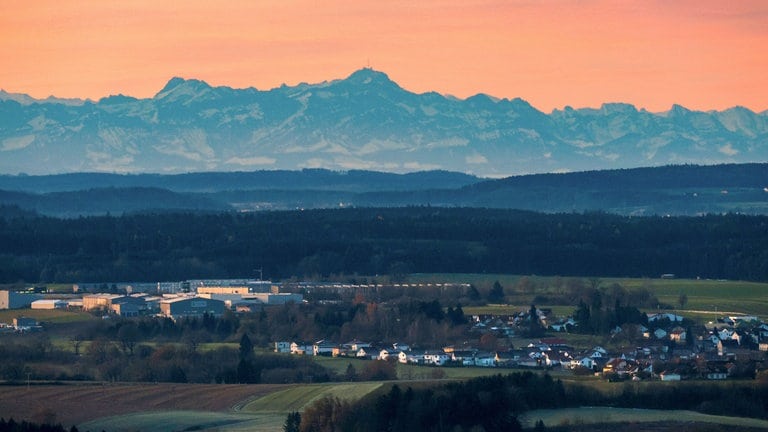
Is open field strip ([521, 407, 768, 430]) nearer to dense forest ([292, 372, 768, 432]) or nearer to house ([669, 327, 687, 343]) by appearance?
dense forest ([292, 372, 768, 432])

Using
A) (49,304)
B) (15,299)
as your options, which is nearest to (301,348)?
(49,304)

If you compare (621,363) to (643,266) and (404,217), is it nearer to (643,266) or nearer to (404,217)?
(643,266)

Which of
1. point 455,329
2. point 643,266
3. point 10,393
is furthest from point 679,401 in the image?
point 643,266

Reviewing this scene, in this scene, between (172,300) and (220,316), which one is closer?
(220,316)

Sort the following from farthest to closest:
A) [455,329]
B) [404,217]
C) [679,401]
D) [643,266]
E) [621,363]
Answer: [404,217] < [643,266] < [455,329] < [621,363] < [679,401]

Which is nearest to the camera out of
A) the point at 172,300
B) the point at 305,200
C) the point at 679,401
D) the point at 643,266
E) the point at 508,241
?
the point at 679,401

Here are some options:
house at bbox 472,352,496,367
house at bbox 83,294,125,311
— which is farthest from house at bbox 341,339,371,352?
house at bbox 83,294,125,311
